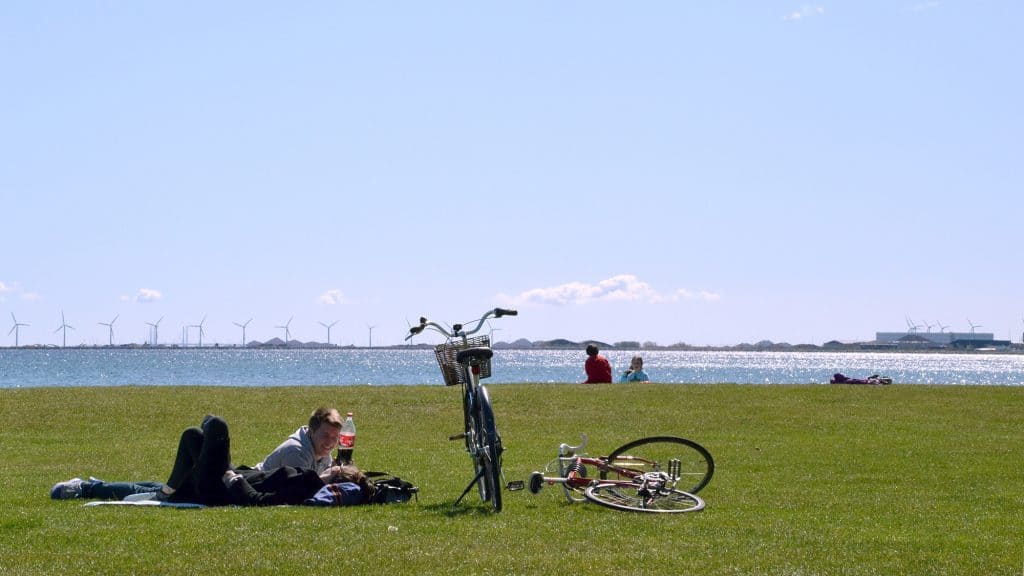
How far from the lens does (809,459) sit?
1591 cm

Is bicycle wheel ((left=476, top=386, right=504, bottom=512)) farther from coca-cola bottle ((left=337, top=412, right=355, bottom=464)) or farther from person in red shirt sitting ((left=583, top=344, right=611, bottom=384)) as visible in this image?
person in red shirt sitting ((left=583, top=344, right=611, bottom=384))

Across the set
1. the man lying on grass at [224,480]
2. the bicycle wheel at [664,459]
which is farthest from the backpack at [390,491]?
the bicycle wheel at [664,459]

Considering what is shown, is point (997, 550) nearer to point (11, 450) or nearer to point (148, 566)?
point (148, 566)

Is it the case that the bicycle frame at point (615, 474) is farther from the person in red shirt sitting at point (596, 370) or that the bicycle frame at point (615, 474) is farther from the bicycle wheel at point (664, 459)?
the person in red shirt sitting at point (596, 370)

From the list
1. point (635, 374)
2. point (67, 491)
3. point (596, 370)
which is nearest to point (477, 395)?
point (67, 491)

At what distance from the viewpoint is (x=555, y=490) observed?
1231 centimetres

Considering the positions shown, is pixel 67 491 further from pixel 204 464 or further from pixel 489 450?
pixel 489 450

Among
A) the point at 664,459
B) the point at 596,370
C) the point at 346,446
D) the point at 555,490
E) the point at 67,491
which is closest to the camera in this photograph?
the point at 67,491

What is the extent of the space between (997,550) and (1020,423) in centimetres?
1511

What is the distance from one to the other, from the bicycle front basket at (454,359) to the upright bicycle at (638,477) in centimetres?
114

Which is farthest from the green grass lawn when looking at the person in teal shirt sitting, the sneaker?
the person in teal shirt sitting

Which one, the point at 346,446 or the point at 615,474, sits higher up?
the point at 346,446

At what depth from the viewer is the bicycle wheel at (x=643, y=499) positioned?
10312 mm

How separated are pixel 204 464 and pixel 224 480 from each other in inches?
9.5
